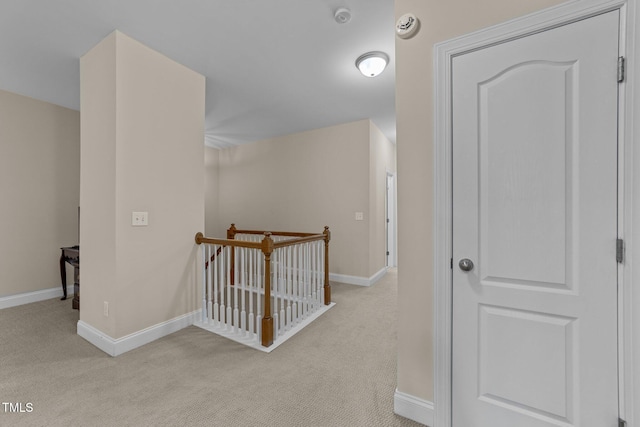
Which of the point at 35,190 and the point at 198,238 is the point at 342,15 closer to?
the point at 198,238

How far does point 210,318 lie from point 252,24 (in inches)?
108

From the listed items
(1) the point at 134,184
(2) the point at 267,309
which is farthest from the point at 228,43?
(2) the point at 267,309

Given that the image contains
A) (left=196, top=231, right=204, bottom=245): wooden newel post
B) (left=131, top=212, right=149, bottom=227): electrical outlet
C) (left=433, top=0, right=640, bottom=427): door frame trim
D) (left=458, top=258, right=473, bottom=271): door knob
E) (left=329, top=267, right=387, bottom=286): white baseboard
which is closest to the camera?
(left=433, top=0, right=640, bottom=427): door frame trim

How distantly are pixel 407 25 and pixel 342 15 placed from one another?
2.43 ft

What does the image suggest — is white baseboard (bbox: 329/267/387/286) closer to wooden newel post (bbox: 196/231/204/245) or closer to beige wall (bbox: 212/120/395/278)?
beige wall (bbox: 212/120/395/278)

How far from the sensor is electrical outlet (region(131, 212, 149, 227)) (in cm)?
229

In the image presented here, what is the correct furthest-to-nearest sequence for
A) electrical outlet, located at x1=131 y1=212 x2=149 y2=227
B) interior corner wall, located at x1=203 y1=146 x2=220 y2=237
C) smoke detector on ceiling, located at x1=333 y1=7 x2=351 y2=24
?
interior corner wall, located at x1=203 y1=146 x2=220 y2=237, electrical outlet, located at x1=131 y1=212 x2=149 y2=227, smoke detector on ceiling, located at x1=333 y1=7 x2=351 y2=24

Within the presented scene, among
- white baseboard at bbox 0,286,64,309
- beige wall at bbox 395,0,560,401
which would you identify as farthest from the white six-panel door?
white baseboard at bbox 0,286,64,309

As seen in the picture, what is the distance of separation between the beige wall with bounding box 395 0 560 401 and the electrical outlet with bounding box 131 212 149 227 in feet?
7.09

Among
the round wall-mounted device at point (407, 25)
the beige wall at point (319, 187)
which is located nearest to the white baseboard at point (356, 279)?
the beige wall at point (319, 187)

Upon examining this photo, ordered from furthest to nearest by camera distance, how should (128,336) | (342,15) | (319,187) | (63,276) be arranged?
(319,187), (63,276), (128,336), (342,15)

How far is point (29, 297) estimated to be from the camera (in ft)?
11.0

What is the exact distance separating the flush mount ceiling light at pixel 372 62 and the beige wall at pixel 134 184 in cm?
173

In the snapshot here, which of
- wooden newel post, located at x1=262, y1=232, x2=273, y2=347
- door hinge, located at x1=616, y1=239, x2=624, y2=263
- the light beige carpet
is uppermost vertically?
door hinge, located at x1=616, y1=239, x2=624, y2=263
